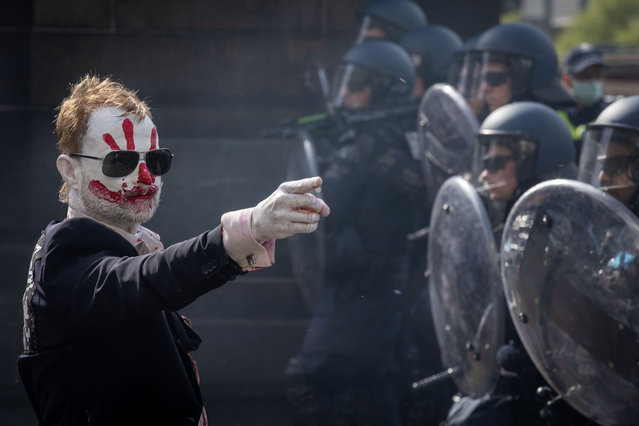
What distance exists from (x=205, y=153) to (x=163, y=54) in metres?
0.82

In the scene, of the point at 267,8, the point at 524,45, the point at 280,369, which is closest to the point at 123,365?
the point at 524,45

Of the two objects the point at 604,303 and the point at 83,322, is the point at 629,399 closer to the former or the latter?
the point at 604,303

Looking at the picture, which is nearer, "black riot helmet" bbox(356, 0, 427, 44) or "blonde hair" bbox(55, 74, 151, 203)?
"blonde hair" bbox(55, 74, 151, 203)

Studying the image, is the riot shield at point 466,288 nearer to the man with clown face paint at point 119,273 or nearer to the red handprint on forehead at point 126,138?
the man with clown face paint at point 119,273

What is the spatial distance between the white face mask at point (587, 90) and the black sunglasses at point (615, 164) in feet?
10.8

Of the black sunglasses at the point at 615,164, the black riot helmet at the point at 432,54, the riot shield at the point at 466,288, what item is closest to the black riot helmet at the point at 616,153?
the black sunglasses at the point at 615,164

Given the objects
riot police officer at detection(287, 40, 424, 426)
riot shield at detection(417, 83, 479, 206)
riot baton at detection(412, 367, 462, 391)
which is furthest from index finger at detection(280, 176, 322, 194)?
riot police officer at detection(287, 40, 424, 426)

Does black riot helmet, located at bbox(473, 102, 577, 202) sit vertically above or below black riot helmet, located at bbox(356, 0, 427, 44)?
below

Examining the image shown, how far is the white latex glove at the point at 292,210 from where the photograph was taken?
194 centimetres

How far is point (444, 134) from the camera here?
5348mm

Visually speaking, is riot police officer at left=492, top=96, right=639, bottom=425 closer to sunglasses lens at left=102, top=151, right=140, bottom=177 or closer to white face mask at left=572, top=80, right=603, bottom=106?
sunglasses lens at left=102, top=151, right=140, bottom=177

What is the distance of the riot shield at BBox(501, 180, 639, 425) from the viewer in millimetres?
3316

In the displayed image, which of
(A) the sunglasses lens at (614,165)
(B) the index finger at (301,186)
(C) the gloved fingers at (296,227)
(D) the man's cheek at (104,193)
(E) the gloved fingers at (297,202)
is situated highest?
(B) the index finger at (301,186)

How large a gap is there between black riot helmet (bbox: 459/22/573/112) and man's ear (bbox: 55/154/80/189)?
11.3 feet
